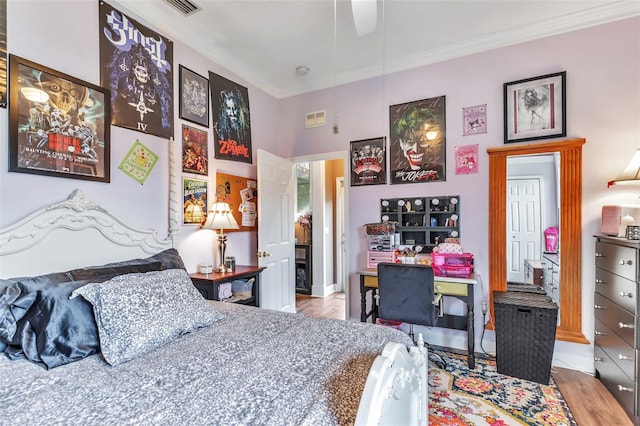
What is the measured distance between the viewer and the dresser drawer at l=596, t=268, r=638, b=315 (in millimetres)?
1897

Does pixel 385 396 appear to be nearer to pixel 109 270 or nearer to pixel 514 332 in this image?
pixel 109 270

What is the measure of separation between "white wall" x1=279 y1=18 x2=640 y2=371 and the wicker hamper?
460 millimetres

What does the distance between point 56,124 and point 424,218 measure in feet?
9.70

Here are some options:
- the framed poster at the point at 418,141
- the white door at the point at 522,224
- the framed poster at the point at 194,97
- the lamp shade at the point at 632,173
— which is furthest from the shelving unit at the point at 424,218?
the framed poster at the point at 194,97

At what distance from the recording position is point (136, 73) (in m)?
2.29

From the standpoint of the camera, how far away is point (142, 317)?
1.38 meters

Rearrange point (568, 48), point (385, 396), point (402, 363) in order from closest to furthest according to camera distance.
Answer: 1. point (385, 396)
2. point (402, 363)
3. point (568, 48)

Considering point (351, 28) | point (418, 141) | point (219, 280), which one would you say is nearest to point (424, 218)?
point (418, 141)

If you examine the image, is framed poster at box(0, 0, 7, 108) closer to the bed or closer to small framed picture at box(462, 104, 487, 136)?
the bed

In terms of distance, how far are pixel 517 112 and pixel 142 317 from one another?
3.19 metres

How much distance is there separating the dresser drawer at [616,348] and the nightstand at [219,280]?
2646mm

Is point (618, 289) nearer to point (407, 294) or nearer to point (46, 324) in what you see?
point (407, 294)

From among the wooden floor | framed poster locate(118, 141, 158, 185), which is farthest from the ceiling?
the wooden floor

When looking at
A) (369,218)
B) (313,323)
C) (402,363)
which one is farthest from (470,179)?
(402,363)
